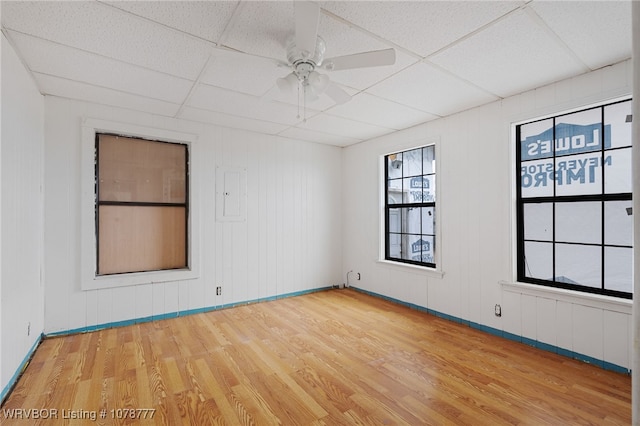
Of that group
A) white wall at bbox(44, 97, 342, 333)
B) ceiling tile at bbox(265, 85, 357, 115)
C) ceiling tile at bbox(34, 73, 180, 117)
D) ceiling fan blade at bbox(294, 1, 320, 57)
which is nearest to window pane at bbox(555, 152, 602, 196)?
ceiling tile at bbox(265, 85, 357, 115)

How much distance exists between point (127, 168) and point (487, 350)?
4.36m

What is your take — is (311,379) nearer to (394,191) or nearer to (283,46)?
(283,46)

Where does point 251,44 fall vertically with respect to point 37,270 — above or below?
above

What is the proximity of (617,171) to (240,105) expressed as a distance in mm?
3574

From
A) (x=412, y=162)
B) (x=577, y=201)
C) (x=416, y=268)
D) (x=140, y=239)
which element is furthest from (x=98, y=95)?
(x=577, y=201)

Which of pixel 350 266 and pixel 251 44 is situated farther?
pixel 350 266

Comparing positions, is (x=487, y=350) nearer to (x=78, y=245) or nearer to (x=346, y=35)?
(x=346, y=35)

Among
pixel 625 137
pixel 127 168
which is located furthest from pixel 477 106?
pixel 127 168

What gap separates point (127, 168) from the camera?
3682mm

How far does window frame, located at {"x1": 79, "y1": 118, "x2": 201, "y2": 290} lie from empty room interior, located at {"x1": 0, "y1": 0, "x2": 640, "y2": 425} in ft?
0.08

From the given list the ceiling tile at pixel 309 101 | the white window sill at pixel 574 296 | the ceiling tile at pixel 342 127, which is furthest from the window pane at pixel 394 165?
the white window sill at pixel 574 296

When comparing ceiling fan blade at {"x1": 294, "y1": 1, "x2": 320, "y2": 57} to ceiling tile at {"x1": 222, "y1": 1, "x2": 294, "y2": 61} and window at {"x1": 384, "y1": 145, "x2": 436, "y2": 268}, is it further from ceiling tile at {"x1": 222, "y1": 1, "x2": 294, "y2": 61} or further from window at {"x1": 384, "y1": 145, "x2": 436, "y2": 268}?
window at {"x1": 384, "y1": 145, "x2": 436, "y2": 268}

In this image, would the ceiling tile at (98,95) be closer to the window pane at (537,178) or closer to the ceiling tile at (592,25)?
the ceiling tile at (592,25)

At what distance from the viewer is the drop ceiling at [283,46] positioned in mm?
1851
